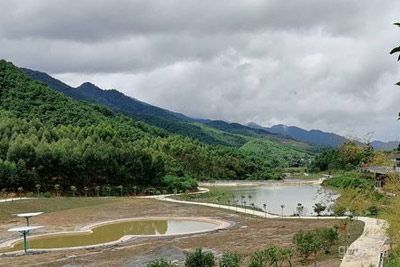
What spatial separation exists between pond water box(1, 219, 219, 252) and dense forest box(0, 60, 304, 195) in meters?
21.7

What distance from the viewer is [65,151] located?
190 ft

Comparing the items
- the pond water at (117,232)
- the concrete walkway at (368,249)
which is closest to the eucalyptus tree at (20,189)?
the pond water at (117,232)

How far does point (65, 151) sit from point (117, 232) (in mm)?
26225

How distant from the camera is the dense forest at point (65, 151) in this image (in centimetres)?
5619

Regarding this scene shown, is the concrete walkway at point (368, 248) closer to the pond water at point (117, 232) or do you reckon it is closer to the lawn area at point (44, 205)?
the pond water at point (117, 232)

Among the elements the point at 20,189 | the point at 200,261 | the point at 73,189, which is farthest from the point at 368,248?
the point at 73,189

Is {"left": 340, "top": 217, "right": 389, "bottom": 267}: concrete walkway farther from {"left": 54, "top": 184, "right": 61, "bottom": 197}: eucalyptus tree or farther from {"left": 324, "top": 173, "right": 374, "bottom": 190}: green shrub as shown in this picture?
{"left": 54, "top": 184, "right": 61, "bottom": 197}: eucalyptus tree

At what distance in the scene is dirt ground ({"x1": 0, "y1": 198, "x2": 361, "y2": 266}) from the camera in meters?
23.8

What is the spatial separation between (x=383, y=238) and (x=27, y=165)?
40124mm

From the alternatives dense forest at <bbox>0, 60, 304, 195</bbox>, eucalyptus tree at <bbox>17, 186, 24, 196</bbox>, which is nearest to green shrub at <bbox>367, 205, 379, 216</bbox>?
eucalyptus tree at <bbox>17, 186, 24, 196</bbox>

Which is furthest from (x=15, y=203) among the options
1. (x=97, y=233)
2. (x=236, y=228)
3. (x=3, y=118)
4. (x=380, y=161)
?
(x=380, y=161)

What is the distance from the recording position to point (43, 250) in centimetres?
2723

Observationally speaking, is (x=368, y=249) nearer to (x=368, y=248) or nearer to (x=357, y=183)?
(x=368, y=248)

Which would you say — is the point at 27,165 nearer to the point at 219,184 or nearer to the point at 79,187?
the point at 79,187
